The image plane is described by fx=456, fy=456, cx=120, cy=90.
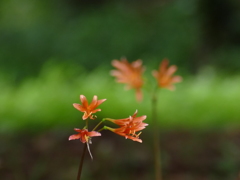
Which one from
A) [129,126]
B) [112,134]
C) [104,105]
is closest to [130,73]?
[129,126]

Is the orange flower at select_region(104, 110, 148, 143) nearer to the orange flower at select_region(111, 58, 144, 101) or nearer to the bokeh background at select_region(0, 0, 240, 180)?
the orange flower at select_region(111, 58, 144, 101)

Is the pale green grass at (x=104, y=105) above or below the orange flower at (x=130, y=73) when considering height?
above

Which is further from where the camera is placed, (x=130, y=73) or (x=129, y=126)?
(x=130, y=73)

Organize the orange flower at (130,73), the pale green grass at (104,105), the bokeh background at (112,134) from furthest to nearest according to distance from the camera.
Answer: the pale green grass at (104,105) → the bokeh background at (112,134) → the orange flower at (130,73)

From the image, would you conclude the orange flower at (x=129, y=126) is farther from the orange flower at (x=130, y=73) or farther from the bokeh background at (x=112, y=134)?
the bokeh background at (x=112, y=134)

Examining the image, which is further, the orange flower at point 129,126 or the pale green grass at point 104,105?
the pale green grass at point 104,105

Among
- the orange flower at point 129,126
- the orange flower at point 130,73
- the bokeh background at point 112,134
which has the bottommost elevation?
the orange flower at point 129,126

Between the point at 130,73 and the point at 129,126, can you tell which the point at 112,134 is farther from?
the point at 129,126

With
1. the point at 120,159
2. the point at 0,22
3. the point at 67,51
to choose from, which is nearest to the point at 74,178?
the point at 120,159

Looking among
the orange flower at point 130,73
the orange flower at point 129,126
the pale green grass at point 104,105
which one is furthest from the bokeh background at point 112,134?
the orange flower at point 129,126

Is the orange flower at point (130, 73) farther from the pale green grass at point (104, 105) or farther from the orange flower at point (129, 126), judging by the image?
the pale green grass at point (104, 105)

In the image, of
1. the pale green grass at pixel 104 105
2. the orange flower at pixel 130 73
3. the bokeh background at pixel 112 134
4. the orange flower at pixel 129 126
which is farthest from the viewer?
the pale green grass at pixel 104 105
